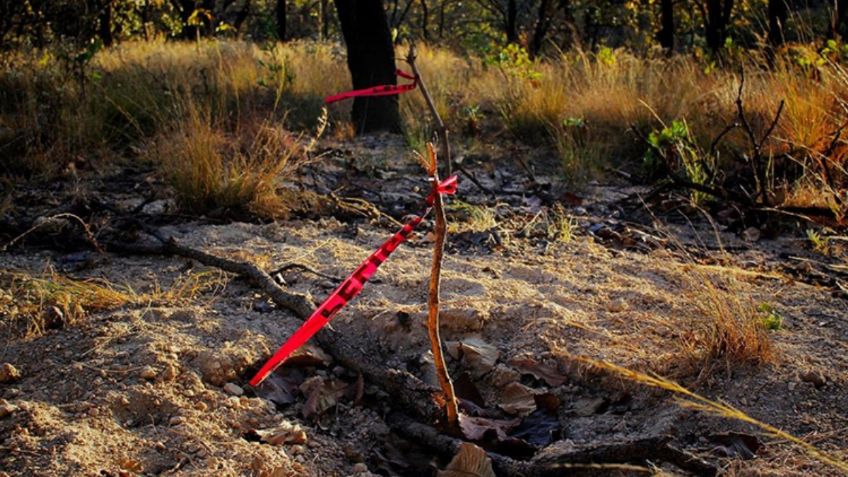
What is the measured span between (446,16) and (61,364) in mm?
25859

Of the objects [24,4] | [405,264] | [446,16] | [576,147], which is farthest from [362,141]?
[446,16]

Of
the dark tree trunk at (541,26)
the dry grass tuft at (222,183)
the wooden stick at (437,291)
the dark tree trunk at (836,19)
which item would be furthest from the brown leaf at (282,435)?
the dark tree trunk at (541,26)

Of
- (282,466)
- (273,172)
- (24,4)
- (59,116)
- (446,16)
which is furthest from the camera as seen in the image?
(446,16)

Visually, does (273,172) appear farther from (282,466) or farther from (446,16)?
(446,16)

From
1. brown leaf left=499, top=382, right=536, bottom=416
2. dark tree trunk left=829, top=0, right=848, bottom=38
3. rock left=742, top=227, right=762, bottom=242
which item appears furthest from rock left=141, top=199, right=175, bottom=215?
dark tree trunk left=829, top=0, right=848, bottom=38

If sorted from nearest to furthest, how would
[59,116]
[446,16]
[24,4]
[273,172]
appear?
1. [273,172]
2. [59,116]
3. [24,4]
4. [446,16]

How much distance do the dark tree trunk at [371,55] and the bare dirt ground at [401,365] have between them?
3.60 m

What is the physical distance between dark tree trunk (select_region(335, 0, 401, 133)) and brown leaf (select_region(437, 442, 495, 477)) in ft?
17.9

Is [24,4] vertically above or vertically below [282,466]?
above

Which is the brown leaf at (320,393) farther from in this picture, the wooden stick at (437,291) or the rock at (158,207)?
the rock at (158,207)

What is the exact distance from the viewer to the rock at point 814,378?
2.48 metres

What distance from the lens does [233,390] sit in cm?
254

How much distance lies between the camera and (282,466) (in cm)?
218

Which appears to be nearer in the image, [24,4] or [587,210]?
[587,210]
